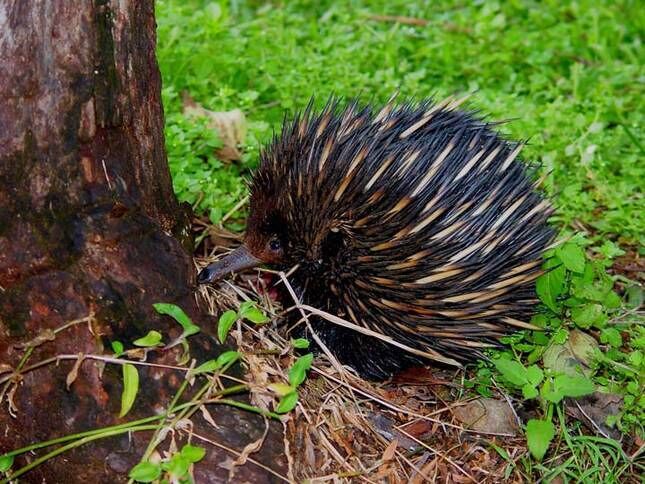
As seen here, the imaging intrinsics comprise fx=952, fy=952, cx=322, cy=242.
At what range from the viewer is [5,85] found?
7.00 ft

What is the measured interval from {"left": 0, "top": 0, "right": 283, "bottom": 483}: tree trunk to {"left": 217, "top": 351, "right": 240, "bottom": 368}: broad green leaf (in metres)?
0.09

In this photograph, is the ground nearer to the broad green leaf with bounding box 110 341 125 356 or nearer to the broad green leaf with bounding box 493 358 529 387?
the broad green leaf with bounding box 493 358 529 387

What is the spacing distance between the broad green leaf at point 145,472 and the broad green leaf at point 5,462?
347 millimetres

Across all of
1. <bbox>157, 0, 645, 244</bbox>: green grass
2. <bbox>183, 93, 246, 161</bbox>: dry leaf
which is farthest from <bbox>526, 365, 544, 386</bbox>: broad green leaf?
<bbox>183, 93, 246, 161</bbox>: dry leaf

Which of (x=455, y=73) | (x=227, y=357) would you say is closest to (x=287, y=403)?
(x=227, y=357)

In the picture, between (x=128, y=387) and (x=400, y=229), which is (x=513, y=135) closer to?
(x=400, y=229)

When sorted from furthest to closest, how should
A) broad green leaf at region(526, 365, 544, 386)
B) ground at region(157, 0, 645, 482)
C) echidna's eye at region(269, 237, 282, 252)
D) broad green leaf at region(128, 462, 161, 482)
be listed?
1. echidna's eye at region(269, 237, 282, 252)
2. ground at region(157, 0, 645, 482)
3. broad green leaf at region(526, 365, 544, 386)
4. broad green leaf at region(128, 462, 161, 482)

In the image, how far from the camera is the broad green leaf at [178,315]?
2303mm

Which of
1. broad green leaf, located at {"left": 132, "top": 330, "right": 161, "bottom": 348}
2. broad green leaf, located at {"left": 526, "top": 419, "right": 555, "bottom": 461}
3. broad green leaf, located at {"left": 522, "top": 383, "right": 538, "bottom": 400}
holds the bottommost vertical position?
broad green leaf, located at {"left": 526, "top": 419, "right": 555, "bottom": 461}

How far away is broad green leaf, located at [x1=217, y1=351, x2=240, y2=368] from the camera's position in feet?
7.48

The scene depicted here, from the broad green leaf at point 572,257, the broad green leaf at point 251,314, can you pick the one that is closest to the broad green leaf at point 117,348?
the broad green leaf at point 251,314

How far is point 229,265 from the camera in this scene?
2.90 m

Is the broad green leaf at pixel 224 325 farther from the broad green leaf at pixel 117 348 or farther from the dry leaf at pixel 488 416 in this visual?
the dry leaf at pixel 488 416

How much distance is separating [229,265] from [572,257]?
1.01 meters
